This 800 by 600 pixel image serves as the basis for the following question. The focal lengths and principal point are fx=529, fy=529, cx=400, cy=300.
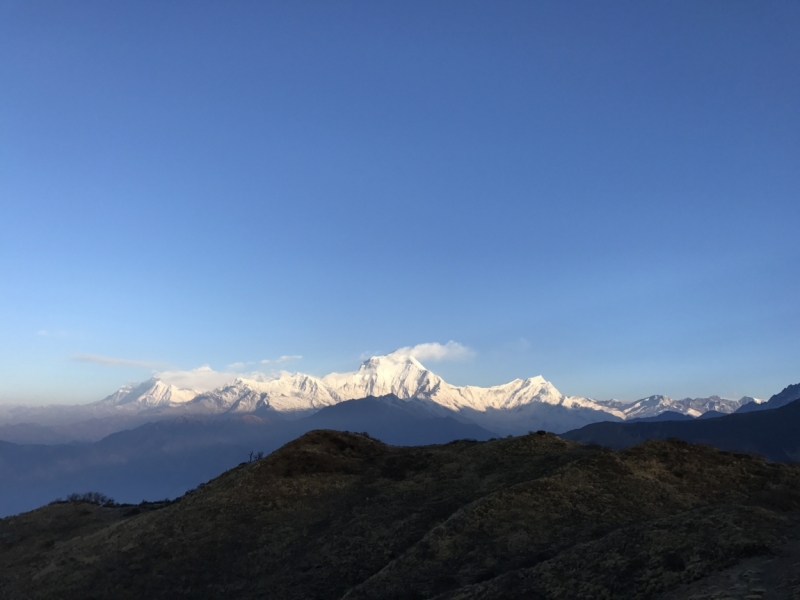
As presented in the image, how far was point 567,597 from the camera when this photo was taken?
23.0 meters

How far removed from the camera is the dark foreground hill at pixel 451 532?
81.6 feet

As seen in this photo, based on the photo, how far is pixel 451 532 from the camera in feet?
117

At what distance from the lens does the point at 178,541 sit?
44562 mm

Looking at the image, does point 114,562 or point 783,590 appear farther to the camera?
point 114,562

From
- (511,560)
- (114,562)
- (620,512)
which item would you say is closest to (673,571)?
(511,560)

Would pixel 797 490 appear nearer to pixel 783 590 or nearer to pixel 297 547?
pixel 783 590

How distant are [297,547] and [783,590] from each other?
106 ft

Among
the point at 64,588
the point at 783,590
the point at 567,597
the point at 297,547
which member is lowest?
the point at 64,588

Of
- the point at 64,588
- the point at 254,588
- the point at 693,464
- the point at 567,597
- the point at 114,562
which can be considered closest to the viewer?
the point at 567,597

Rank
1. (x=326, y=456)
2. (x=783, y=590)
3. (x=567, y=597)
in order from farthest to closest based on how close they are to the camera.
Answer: (x=326, y=456) < (x=567, y=597) < (x=783, y=590)

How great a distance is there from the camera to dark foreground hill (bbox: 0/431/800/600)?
24.9 meters

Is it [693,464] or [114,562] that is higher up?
[693,464]

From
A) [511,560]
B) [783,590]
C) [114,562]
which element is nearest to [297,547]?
[114,562]

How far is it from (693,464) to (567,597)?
3173cm
